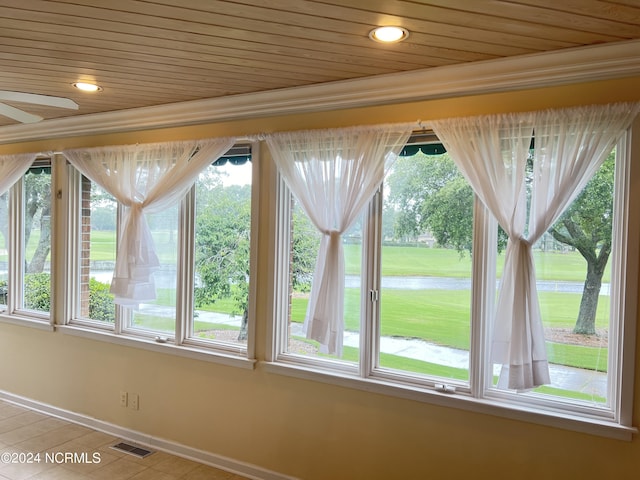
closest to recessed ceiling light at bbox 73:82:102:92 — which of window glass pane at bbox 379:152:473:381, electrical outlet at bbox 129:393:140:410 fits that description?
window glass pane at bbox 379:152:473:381

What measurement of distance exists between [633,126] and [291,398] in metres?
2.27

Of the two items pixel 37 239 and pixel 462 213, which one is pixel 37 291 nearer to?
pixel 37 239

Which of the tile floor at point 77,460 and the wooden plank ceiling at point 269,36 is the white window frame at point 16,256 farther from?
the wooden plank ceiling at point 269,36

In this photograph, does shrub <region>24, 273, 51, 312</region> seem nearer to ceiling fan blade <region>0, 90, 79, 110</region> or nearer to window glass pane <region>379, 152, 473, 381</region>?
ceiling fan blade <region>0, 90, 79, 110</region>

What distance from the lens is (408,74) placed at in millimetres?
2402

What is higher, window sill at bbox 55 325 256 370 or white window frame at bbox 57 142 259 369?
white window frame at bbox 57 142 259 369

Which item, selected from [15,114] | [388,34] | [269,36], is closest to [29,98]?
[15,114]

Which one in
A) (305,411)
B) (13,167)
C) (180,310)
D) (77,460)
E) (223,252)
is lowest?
(77,460)

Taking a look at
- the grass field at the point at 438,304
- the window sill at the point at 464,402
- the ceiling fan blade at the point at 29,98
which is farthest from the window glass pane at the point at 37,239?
the grass field at the point at 438,304

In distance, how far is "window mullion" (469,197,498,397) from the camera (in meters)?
2.36

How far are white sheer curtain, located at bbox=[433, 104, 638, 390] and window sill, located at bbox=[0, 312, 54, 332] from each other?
11.4 ft

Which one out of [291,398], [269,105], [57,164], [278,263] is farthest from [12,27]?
[291,398]

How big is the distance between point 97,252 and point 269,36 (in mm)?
2546

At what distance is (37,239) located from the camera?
3.98 meters
